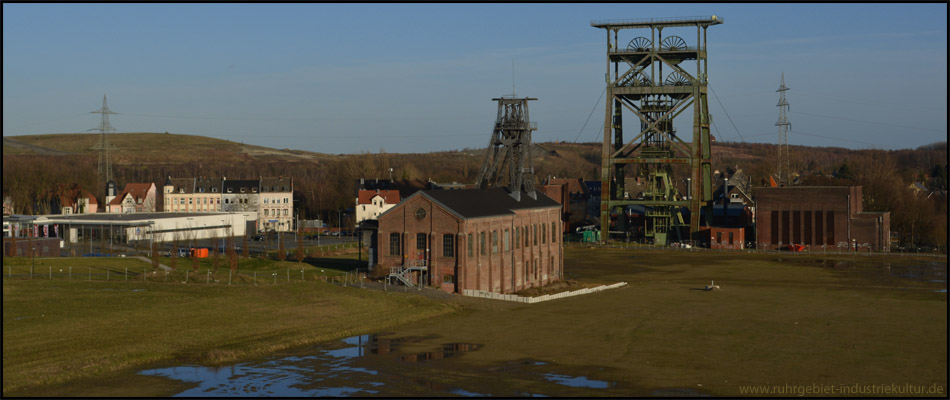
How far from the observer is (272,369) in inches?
1540

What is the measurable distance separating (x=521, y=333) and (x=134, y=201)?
331 feet

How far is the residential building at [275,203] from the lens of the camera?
13775cm

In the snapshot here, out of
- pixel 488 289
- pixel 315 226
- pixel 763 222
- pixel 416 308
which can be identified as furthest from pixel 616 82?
pixel 416 308

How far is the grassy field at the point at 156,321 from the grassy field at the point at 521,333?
10cm

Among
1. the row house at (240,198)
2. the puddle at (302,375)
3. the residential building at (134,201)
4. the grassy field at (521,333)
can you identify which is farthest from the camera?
the row house at (240,198)

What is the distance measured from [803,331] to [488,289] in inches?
854

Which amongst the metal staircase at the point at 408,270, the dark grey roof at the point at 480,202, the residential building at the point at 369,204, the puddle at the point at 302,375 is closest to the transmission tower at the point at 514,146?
the dark grey roof at the point at 480,202

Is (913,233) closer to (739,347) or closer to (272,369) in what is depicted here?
(739,347)

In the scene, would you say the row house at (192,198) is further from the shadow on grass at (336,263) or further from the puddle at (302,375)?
the puddle at (302,375)

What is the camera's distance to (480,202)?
Result: 6850 cm

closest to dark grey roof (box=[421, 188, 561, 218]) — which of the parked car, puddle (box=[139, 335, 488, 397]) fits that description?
puddle (box=[139, 335, 488, 397])

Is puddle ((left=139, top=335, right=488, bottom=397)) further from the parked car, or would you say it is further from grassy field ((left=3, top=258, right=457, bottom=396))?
the parked car

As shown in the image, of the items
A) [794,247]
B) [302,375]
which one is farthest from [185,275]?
[794,247]

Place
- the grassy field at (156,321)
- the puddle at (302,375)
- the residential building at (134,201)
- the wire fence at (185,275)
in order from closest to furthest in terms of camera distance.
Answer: the puddle at (302,375) → the grassy field at (156,321) → the wire fence at (185,275) → the residential building at (134,201)
